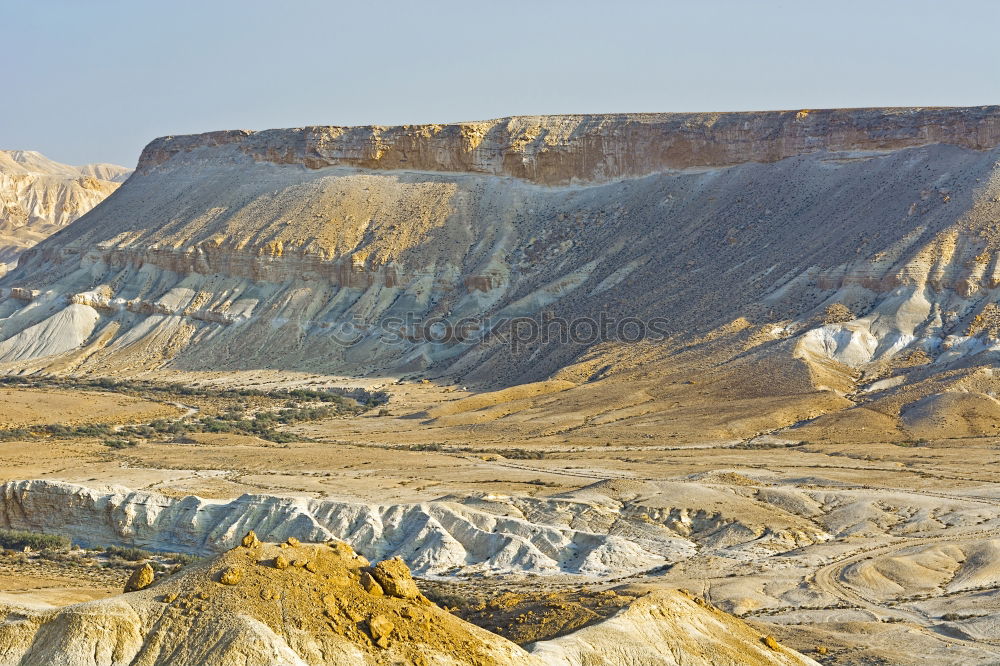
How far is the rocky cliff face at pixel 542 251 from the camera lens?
61.2 metres

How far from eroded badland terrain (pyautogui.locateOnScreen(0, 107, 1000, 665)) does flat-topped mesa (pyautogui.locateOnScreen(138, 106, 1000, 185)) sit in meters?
0.21

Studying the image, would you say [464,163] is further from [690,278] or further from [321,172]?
[690,278]

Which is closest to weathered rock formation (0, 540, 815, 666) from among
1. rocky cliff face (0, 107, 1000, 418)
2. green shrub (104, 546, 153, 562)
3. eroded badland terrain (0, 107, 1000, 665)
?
eroded badland terrain (0, 107, 1000, 665)

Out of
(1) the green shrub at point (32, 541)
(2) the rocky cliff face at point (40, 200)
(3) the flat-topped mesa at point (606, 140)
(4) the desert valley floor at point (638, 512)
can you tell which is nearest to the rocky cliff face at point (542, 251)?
(3) the flat-topped mesa at point (606, 140)

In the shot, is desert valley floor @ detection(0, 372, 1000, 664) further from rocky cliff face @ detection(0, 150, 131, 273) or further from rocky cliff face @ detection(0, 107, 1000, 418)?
rocky cliff face @ detection(0, 150, 131, 273)

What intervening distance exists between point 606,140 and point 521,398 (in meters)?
27.9

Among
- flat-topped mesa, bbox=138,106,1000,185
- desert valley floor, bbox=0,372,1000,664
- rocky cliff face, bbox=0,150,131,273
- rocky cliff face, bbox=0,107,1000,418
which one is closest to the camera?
desert valley floor, bbox=0,372,1000,664

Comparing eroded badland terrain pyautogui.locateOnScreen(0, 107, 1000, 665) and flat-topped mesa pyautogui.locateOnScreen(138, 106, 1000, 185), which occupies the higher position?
flat-topped mesa pyautogui.locateOnScreen(138, 106, 1000, 185)

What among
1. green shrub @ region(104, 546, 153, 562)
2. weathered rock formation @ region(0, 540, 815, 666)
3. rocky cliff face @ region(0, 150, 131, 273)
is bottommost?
green shrub @ region(104, 546, 153, 562)

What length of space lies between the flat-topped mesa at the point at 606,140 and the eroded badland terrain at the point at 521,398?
0.21m

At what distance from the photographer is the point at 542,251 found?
8088 cm

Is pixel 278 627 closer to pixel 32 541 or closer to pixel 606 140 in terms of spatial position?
pixel 32 541

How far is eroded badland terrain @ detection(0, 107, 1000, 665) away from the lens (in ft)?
60.5

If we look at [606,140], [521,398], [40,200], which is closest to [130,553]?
[521,398]
